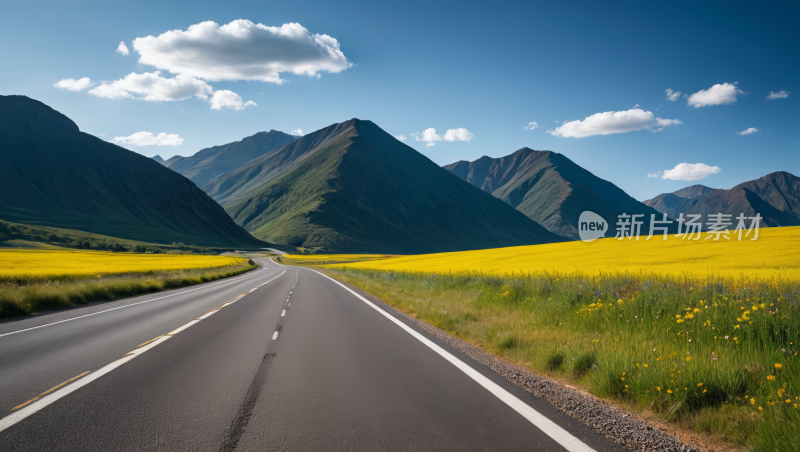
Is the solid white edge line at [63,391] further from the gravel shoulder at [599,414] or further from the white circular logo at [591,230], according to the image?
the white circular logo at [591,230]

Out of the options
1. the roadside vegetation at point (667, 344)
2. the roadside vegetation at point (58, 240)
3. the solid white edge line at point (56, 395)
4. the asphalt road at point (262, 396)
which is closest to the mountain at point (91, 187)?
the roadside vegetation at point (58, 240)

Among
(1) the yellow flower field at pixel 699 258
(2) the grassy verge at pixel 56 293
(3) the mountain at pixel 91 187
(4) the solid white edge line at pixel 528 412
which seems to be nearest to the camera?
(4) the solid white edge line at pixel 528 412

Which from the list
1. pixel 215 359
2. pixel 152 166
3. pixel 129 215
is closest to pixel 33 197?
pixel 129 215

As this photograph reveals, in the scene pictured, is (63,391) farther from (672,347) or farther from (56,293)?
(56,293)

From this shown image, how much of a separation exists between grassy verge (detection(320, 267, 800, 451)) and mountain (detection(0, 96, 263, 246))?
5324 inches

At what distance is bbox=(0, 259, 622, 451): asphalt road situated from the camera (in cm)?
392

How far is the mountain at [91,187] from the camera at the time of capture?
130 m

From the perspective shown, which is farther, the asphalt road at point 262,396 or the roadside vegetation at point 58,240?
the roadside vegetation at point 58,240

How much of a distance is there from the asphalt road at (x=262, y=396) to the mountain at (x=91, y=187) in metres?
132

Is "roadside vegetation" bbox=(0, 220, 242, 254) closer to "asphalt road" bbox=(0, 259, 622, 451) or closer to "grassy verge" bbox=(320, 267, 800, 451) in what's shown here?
"asphalt road" bbox=(0, 259, 622, 451)

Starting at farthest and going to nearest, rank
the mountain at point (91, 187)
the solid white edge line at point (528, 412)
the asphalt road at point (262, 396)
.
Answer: the mountain at point (91, 187) → the asphalt road at point (262, 396) → the solid white edge line at point (528, 412)

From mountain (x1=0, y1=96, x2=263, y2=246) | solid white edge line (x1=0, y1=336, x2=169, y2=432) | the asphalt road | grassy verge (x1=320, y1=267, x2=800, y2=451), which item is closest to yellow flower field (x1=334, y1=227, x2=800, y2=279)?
grassy verge (x1=320, y1=267, x2=800, y2=451)

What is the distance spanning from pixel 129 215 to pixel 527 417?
17392 cm

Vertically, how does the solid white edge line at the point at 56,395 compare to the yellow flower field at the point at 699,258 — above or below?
below
